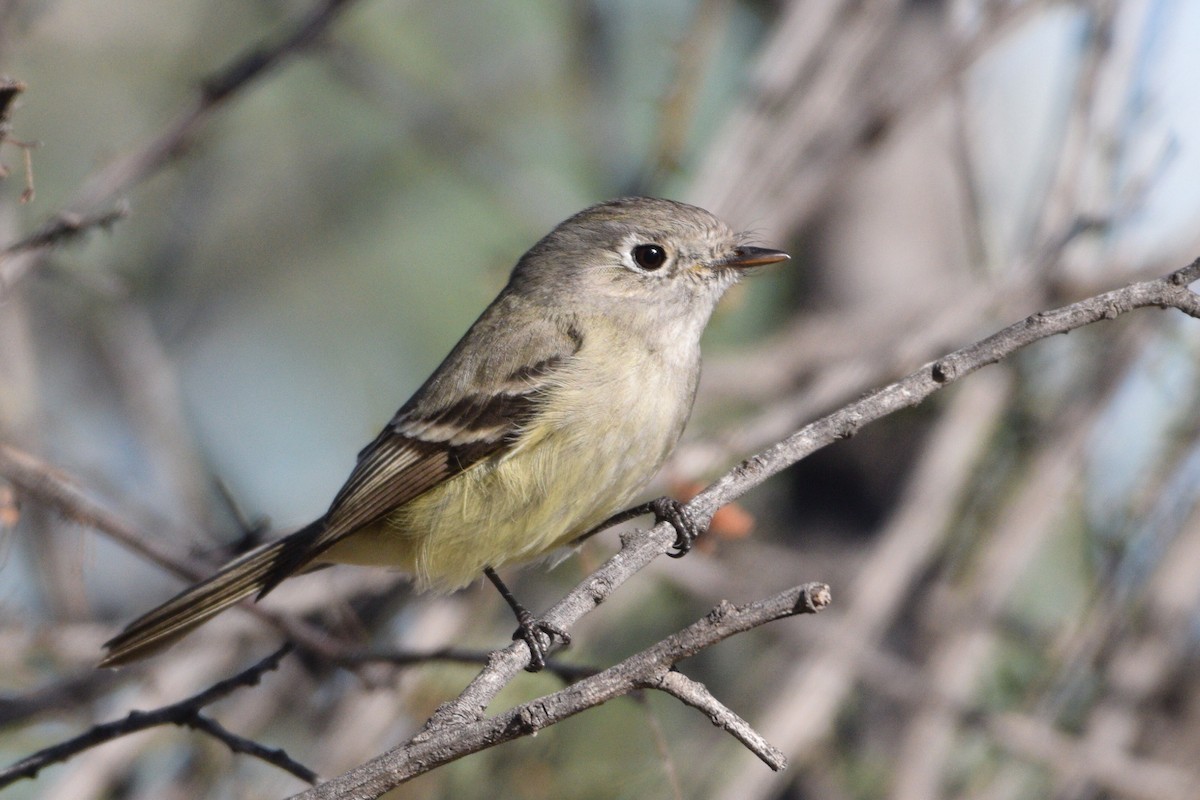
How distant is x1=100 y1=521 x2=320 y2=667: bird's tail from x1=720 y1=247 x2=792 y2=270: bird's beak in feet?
4.57

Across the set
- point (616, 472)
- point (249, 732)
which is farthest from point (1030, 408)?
point (249, 732)

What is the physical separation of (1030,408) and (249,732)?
3020mm

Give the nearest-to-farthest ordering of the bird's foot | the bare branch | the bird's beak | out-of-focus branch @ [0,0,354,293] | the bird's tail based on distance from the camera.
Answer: the bare branch < the bird's foot < the bird's tail < out-of-focus branch @ [0,0,354,293] < the bird's beak

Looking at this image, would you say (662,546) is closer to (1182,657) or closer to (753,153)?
(753,153)

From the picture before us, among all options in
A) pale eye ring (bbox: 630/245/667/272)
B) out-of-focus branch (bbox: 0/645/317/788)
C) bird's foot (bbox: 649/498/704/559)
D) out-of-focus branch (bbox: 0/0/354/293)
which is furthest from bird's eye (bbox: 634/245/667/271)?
out-of-focus branch (bbox: 0/645/317/788)

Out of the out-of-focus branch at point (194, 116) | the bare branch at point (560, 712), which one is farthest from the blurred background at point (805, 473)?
the bare branch at point (560, 712)

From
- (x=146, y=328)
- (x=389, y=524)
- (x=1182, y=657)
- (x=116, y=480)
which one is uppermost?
(x=146, y=328)

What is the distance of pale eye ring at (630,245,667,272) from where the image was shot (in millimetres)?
3635

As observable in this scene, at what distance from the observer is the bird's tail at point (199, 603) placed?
10.1ft

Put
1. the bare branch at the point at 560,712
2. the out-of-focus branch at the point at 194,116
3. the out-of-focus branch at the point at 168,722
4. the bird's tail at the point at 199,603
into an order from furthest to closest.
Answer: the out-of-focus branch at the point at 194,116 < the bird's tail at the point at 199,603 < the out-of-focus branch at the point at 168,722 < the bare branch at the point at 560,712

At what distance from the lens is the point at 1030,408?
483 cm

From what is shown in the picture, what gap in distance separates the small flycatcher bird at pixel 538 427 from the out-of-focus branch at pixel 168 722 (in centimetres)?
49

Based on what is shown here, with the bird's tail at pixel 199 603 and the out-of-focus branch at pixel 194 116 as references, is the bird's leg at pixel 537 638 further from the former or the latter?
the out-of-focus branch at pixel 194 116

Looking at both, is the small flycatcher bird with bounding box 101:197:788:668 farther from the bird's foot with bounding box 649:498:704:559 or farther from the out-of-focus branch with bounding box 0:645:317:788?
the out-of-focus branch with bounding box 0:645:317:788
